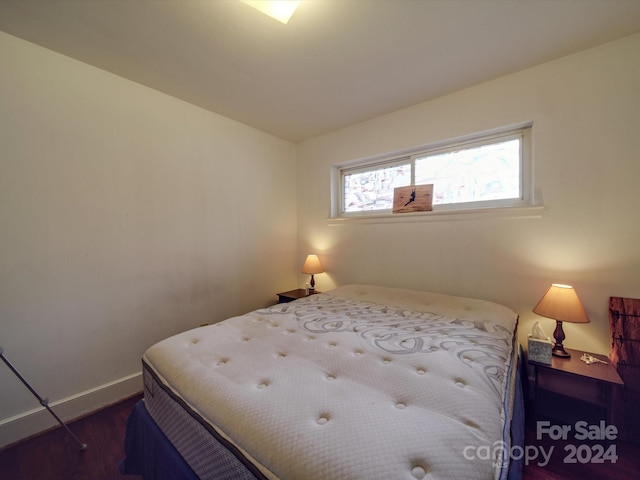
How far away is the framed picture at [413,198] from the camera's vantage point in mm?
2275

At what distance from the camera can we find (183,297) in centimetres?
217

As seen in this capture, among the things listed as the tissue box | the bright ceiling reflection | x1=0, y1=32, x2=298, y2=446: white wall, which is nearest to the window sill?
the tissue box

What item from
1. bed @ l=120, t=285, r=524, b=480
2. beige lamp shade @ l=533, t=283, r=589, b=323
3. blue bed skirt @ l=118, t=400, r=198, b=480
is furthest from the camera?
beige lamp shade @ l=533, t=283, r=589, b=323

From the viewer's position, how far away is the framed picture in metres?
2.28

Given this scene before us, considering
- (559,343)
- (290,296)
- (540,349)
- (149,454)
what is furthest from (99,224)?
(559,343)

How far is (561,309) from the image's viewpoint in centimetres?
147

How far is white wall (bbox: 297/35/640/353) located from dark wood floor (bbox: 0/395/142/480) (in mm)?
2321

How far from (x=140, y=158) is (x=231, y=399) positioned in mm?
1958

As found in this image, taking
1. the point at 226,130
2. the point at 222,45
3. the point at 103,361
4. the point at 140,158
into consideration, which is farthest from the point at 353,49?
the point at 103,361

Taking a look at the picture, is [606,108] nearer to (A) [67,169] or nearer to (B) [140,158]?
(B) [140,158]

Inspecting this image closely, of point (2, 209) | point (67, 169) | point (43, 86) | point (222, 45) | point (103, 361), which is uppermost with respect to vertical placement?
point (222, 45)

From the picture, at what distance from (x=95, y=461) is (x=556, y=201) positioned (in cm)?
321

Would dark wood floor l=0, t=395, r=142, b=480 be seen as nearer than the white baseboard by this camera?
Yes

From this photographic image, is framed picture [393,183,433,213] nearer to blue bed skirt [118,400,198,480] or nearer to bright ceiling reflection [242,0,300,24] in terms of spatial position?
bright ceiling reflection [242,0,300,24]
